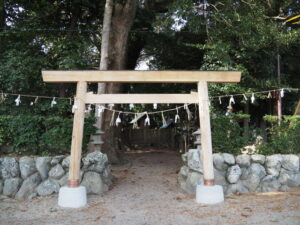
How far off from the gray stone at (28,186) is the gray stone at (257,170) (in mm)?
5008

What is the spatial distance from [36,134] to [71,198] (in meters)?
2.26

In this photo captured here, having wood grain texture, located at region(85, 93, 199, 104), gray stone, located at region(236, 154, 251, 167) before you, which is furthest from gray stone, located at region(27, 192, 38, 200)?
gray stone, located at region(236, 154, 251, 167)

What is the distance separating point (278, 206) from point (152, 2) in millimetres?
9247

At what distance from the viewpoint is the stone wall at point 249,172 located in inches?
255

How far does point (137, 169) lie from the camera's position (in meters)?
9.38

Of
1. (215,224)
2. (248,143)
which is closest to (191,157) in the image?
(248,143)

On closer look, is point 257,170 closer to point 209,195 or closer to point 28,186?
point 209,195

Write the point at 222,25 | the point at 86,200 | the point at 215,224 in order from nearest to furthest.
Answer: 1. the point at 215,224
2. the point at 86,200
3. the point at 222,25

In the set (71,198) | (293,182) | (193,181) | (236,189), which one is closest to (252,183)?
(236,189)

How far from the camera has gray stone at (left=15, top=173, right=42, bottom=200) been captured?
20.4 ft

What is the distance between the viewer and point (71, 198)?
5.48 metres

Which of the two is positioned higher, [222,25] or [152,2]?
[152,2]

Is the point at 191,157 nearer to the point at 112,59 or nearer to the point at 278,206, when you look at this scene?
the point at 278,206

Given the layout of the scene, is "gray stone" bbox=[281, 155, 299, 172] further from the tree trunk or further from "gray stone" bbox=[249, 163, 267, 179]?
the tree trunk
